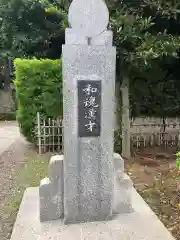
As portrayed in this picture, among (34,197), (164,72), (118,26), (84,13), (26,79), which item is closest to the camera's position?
(84,13)

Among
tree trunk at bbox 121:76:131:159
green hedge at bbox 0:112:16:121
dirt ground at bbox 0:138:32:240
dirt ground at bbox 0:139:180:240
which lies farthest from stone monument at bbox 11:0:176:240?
green hedge at bbox 0:112:16:121

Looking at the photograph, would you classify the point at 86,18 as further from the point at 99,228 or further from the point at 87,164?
the point at 99,228

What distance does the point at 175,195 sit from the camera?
5.41m

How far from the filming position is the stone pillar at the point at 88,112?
152 inches

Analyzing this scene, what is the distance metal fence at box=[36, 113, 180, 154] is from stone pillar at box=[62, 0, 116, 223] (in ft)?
14.1

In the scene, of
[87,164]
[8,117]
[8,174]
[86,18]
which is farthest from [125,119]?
[8,117]

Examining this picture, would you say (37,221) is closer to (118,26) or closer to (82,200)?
(82,200)

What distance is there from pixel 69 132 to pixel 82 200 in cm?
97

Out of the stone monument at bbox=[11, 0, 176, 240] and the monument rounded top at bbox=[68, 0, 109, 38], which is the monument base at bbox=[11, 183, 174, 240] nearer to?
the stone monument at bbox=[11, 0, 176, 240]

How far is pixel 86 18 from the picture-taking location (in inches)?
153

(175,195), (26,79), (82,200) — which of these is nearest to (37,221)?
(82,200)

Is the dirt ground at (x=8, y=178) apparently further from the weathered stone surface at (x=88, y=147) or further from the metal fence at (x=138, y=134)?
the weathered stone surface at (x=88, y=147)

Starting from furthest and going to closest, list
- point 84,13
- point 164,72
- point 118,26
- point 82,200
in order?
point 164,72 < point 118,26 < point 82,200 < point 84,13

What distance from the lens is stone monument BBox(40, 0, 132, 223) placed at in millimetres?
3873
